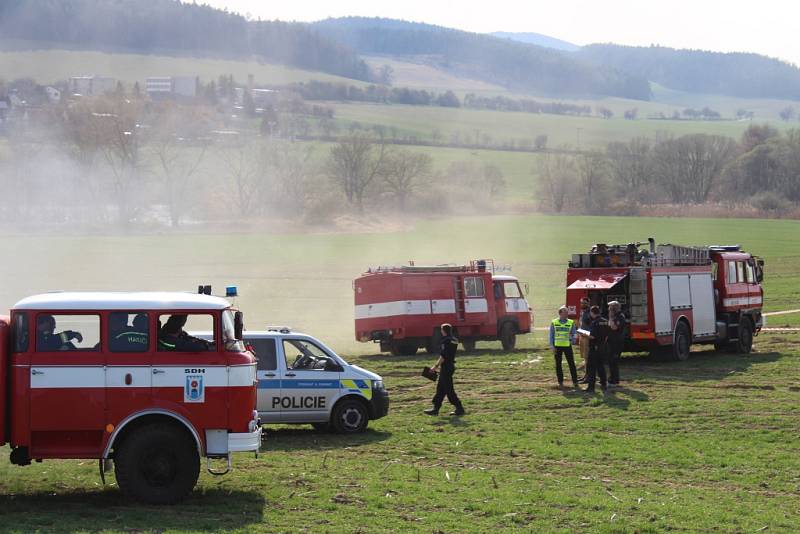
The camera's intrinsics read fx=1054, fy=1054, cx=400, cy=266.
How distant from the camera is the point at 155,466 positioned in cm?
1388

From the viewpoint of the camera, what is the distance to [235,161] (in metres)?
89.8

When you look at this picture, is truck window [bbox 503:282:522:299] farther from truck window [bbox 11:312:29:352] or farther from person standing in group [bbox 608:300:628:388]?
truck window [bbox 11:312:29:352]

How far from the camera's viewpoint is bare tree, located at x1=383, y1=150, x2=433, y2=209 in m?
110

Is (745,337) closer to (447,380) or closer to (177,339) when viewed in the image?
(447,380)

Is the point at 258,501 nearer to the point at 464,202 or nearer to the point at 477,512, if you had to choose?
the point at 477,512

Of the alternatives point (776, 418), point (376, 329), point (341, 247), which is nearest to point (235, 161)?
point (341, 247)

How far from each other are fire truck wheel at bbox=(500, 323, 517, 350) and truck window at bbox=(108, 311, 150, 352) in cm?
2279

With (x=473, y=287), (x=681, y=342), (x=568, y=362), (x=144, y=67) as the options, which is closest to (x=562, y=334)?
(x=568, y=362)

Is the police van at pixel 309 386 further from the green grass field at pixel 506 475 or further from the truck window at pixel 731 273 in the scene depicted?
the truck window at pixel 731 273

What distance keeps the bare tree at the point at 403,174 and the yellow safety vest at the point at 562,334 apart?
84084 mm

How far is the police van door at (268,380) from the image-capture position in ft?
64.6

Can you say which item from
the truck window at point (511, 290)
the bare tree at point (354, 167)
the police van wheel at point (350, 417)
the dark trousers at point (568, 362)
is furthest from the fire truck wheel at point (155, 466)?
the bare tree at point (354, 167)

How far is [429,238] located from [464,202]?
89.0ft

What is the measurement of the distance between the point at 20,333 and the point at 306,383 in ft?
23.1
